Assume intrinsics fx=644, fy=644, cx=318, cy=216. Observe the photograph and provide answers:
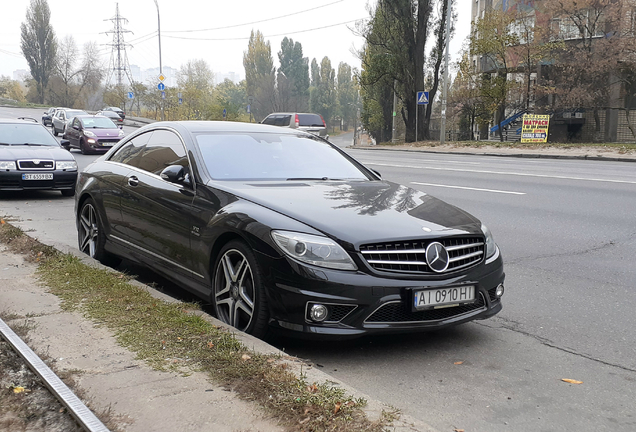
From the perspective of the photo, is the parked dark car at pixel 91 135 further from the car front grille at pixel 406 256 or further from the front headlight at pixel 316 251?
the car front grille at pixel 406 256

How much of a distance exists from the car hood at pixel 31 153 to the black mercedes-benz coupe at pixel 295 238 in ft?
23.7

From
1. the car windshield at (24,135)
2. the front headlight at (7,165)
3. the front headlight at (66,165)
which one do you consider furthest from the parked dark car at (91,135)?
the front headlight at (7,165)

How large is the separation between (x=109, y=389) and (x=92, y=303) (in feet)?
5.24

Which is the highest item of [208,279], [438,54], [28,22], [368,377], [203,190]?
[28,22]

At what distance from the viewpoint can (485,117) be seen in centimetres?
4431

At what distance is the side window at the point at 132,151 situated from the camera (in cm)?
606

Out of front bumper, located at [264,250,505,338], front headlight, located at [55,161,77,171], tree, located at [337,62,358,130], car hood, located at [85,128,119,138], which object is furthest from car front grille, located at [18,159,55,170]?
tree, located at [337,62,358,130]

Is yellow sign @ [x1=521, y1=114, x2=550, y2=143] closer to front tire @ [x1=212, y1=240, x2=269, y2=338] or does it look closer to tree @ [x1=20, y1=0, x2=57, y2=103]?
front tire @ [x1=212, y1=240, x2=269, y2=338]

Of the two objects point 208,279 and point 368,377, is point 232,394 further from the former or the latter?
point 208,279

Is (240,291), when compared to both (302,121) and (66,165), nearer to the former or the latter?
(66,165)

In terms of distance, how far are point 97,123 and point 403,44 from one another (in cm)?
1953

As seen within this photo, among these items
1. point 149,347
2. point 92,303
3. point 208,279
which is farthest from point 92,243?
point 149,347

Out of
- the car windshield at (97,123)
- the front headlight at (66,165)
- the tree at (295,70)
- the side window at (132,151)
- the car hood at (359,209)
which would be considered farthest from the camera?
the tree at (295,70)

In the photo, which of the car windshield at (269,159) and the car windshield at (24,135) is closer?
the car windshield at (269,159)
